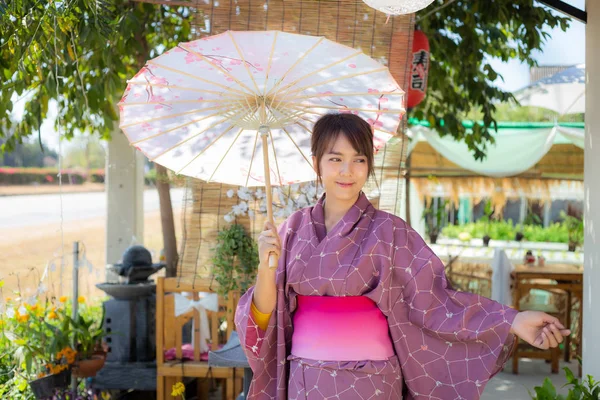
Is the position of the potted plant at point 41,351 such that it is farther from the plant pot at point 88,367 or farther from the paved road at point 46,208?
the paved road at point 46,208

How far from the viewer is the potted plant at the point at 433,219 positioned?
983 centimetres

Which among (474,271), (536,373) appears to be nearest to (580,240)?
(474,271)

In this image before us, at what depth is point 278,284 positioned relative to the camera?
2348 mm

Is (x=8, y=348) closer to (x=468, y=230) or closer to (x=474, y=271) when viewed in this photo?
(x=474, y=271)

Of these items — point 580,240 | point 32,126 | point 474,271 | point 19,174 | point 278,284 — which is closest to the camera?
point 278,284

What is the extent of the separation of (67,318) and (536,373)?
437 centimetres

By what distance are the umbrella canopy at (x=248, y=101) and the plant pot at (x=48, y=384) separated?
1933mm

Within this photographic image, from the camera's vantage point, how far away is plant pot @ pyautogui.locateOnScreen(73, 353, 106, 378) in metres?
4.42

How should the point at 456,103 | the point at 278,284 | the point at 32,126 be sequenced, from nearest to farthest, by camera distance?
the point at 278,284 → the point at 32,126 → the point at 456,103

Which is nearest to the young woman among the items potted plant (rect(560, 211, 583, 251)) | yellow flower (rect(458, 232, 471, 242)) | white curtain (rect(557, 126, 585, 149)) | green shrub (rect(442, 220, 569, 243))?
white curtain (rect(557, 126, 585, 149))

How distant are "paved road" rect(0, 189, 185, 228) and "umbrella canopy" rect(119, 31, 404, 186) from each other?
1014 cm

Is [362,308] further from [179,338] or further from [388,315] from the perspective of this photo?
[179,338]

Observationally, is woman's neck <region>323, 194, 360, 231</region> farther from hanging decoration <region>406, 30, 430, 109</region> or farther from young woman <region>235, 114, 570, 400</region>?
hanging decoration <region>406, 30, 430, 109</region>

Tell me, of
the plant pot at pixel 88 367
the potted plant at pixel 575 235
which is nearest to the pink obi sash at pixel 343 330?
the plant pot at pixel 88 367
